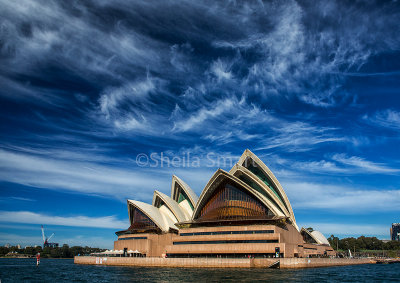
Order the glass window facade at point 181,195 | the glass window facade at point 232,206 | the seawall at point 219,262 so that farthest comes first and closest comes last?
the glass window facade at point 181,195, the glass window facade at point 232,206, the seawall at point 219,262

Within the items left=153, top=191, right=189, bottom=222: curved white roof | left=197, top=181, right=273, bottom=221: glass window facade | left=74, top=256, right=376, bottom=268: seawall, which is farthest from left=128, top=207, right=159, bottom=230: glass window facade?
left=197, top=181, right=273, bottom=221: glass window facade

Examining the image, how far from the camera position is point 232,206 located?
6950 centimetres

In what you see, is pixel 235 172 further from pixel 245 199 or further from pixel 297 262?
pixel 297 262

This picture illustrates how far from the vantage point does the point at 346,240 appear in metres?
160

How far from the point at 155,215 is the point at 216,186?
16840mm

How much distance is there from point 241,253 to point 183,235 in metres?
13.2

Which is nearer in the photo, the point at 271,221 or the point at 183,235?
the point at 271,221

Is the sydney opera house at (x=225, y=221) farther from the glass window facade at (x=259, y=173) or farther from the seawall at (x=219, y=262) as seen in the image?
the seawall at (x=219, y=262)

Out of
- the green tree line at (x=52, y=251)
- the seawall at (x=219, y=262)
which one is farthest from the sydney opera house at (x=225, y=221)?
the green tree line at (x=52, y=251)

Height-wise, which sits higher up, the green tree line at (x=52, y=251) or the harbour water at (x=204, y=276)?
the harbour water at (x=204, y=276)

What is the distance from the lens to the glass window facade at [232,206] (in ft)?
223

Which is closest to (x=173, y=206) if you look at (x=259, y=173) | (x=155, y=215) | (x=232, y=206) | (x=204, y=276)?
(x=155, y=215)

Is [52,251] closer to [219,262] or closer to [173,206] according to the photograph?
[173,206]

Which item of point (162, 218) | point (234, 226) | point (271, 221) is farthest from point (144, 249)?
point (271, 221)
